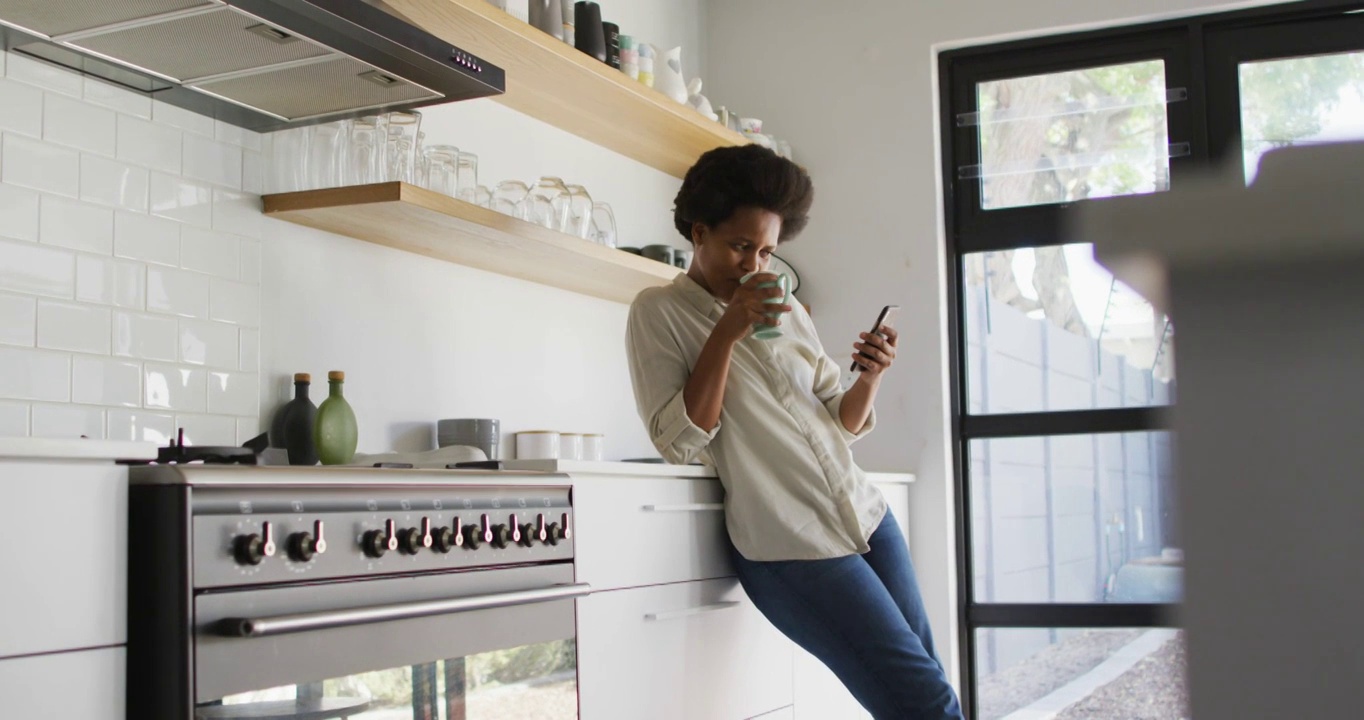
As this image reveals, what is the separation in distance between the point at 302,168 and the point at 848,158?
2.16m

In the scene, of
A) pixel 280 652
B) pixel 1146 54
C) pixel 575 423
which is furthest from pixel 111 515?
pixel 1146 54

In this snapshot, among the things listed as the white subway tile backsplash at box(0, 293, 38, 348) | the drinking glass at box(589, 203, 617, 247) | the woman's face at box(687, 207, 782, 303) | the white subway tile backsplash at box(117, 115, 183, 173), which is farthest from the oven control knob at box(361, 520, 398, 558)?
the drinking glass at box(589, 203, 617, 247)

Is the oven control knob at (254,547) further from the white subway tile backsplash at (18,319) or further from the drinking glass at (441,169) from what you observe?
the drinking glass at (441,169)

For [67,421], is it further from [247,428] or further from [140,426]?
[247,428]

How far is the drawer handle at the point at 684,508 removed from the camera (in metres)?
2.39

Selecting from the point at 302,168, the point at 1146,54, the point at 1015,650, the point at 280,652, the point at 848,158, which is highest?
the point at 1146,54

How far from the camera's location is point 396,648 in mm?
1740

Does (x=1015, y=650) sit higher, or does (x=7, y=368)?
(x=7, y=368)

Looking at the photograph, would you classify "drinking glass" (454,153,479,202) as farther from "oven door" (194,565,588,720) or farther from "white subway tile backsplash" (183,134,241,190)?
"oven door" (194,565,588,720)

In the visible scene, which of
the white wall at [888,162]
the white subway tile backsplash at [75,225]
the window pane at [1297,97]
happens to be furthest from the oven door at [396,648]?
the window pane at [1297,97]

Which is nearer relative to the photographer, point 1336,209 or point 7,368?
point 1336,209

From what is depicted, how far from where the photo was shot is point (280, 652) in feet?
5.06

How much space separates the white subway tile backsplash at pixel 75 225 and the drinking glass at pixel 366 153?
476 mm

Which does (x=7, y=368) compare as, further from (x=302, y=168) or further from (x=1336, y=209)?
(x=1336, y=209)
